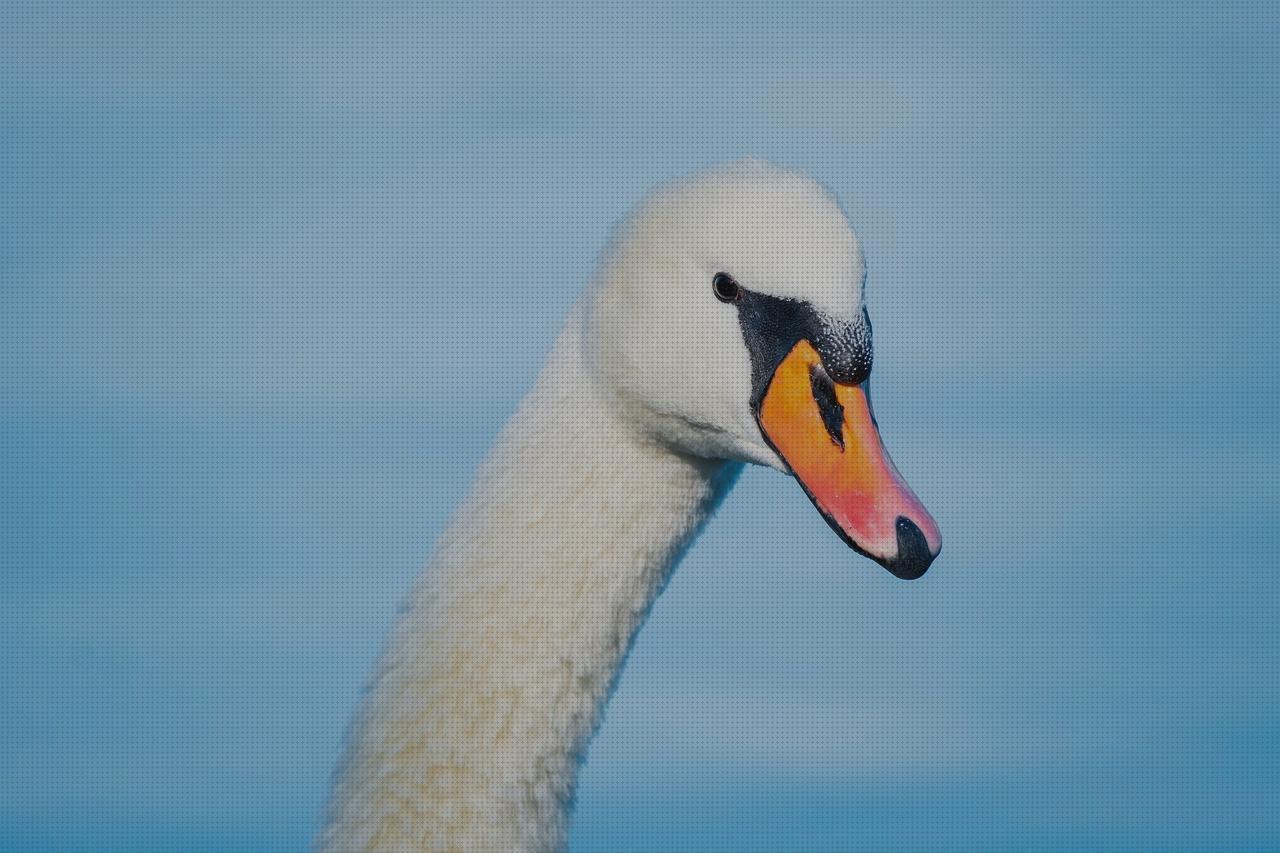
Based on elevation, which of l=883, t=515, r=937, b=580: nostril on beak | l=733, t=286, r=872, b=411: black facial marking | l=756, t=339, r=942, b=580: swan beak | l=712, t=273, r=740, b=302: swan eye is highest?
l=712, t=273, r=740, b=302: swan eye

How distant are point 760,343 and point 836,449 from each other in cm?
25

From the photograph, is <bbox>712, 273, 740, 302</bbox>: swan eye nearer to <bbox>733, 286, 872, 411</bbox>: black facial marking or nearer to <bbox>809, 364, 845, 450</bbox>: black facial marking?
<bbox>733, 286, 872, 411</bbox>: black facial marking

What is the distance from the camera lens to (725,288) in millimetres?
4027

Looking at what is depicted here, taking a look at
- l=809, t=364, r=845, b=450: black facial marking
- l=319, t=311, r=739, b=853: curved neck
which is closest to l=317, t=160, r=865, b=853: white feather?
l=319, t=311, r=739, b=853: curved neck

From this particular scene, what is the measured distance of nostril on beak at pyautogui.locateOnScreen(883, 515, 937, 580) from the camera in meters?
3.80

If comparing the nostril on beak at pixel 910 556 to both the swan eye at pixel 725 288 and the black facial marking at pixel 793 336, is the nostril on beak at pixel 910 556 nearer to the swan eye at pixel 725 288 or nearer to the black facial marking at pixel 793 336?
the black facial marking at pixel 793 336

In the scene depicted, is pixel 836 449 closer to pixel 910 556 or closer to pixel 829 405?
pixel 829 405

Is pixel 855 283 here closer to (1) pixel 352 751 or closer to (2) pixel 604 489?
(2) pixel 604 489

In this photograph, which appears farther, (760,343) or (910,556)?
(760,343)

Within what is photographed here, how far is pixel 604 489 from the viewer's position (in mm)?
4121

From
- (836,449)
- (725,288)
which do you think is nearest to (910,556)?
(836,449)

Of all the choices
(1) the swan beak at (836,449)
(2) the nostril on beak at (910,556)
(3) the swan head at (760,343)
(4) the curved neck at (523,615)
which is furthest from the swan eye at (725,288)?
(2) the nostril on beak at (910,556)

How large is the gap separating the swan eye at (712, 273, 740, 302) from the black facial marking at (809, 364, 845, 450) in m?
0.22

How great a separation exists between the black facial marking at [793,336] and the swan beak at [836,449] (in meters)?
0.02
